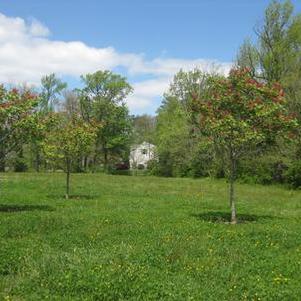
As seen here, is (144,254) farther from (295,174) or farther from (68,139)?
(295,174)

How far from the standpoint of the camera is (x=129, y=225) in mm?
17422

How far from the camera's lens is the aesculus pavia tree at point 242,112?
18578mm

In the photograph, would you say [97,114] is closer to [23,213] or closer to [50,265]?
[23,213]

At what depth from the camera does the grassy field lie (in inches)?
398

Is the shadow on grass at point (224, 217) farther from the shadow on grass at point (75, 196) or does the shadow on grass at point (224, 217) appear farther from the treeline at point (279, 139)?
the treeline at point (279, 139)

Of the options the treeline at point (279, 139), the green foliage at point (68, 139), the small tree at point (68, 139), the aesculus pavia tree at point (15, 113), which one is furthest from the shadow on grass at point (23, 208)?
the treeline at point (279, 139)

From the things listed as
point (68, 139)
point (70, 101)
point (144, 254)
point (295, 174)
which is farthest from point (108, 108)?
point (144, 254)

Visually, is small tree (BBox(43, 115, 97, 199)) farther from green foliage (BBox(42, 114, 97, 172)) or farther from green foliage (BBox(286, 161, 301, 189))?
green foliage (BBox(286, 161, 301, 189))

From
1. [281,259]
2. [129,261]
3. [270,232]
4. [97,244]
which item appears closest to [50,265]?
[129,261]

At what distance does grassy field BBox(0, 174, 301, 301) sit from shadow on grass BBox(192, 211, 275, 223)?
4 centimetres

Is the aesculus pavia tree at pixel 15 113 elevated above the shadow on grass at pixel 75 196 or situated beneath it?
elevated above

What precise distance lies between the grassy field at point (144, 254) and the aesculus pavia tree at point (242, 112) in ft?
10.3

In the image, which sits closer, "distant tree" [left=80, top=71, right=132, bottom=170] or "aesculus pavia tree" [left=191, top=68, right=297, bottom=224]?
"aesculus pavia tree" [left=191, top=68, right=297, bottom=224]

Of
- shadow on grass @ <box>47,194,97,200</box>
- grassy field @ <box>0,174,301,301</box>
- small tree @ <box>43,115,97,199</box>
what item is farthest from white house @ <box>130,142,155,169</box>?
grassy field @ <box>0,174,301,301</box>
